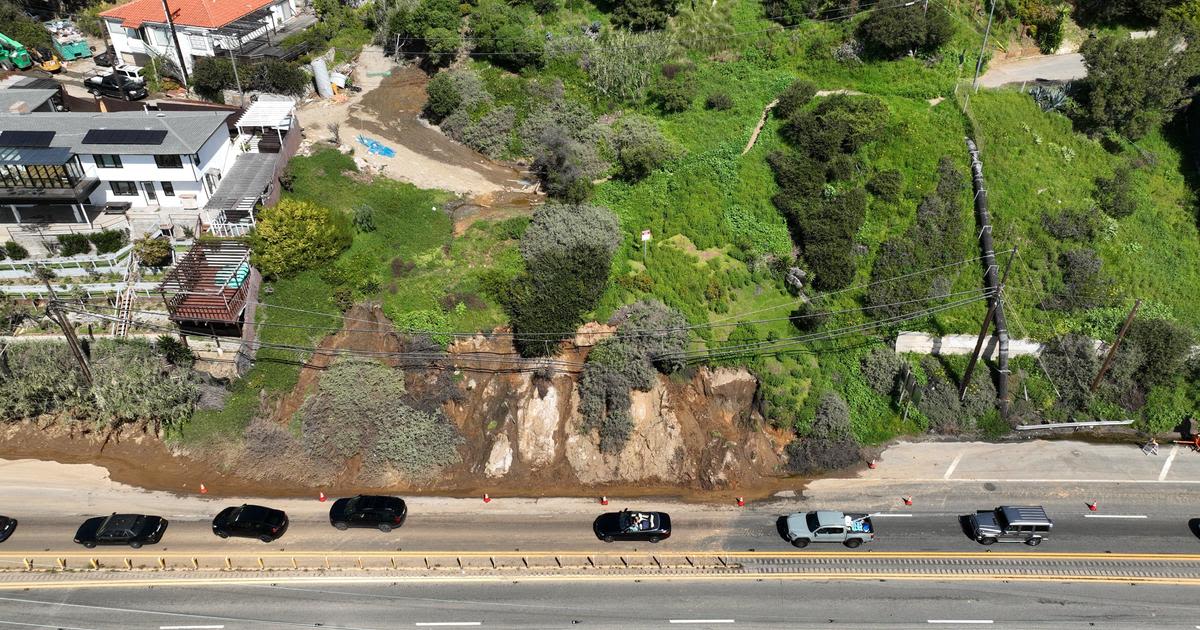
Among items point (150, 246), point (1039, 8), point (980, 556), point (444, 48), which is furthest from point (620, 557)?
point (1039, 8)

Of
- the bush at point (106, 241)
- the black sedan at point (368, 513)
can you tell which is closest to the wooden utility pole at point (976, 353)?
the black sedan at point (368, 513)

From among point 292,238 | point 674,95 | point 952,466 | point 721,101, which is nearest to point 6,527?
point 292,238

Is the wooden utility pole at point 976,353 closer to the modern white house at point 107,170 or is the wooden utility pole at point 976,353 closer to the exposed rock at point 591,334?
the exposed rock at point 591,334

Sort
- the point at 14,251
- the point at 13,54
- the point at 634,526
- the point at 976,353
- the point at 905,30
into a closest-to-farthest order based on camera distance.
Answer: the point at 634,526, the point at 976,353, the point at 14,251, the point at 905,30, the point at 13,54

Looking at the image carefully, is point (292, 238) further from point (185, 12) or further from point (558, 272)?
point (185, 12)

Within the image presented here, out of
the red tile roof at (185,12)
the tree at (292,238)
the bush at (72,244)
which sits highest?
the red tile roof at (185,12)

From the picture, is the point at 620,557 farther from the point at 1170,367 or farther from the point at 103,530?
the point at 1170,367

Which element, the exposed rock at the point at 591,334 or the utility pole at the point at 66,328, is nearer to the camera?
the utility pole at the point at 66,328
